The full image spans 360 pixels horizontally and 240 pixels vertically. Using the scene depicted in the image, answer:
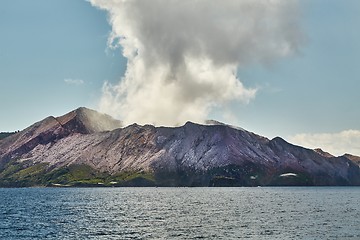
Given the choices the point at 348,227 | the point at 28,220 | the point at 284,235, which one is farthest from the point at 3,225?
the point at 348,227

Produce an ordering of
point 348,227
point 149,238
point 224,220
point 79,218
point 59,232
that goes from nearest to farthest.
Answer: point 149,238, point 59,232, point 348,227, point 224,220, point 79,218

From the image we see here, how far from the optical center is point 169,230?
104688 mm

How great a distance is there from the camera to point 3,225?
117188mm

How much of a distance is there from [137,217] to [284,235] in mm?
59308

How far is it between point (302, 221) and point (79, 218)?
73.3m

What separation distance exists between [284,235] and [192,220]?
3968cm

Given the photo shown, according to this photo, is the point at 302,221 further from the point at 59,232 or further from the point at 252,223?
the point at 59,232

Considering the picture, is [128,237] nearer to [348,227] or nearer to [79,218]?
[79,218]

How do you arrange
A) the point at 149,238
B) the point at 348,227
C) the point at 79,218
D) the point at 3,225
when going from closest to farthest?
the point at 149,238
the point at 348,227
the point at 3,225
the point at 79,218

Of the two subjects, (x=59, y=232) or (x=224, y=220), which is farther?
(x=224, y=220)

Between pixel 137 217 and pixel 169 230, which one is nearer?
pixel 169 230

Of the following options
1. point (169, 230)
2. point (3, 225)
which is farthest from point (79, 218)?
point (169, 230)

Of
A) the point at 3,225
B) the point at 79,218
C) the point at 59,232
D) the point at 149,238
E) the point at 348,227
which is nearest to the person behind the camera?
the point at 149,238

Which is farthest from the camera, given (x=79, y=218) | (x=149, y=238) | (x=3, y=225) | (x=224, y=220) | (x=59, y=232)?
(x=79, y=218)
